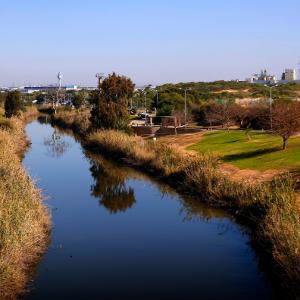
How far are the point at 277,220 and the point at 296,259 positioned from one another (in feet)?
11.4

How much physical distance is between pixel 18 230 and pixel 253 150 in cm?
2234

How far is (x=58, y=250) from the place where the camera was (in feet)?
63.7

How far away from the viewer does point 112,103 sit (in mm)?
50062

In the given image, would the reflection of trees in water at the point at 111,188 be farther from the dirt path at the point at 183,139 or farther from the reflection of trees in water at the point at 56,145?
the reflection of trees in water at the point at 56,145

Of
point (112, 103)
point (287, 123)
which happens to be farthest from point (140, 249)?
point (112, 103)

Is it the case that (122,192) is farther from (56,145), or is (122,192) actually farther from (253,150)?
(56,145)

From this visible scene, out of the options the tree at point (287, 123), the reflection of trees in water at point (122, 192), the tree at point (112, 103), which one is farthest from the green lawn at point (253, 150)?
the tree at point (112, 103)

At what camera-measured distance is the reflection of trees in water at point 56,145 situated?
4919 cm

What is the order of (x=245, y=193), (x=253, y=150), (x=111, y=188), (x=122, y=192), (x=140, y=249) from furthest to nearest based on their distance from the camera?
1. (x=253, y=150)
2. (x=111, y=188)
3. (x=122, y=192)
4. (x=245, y=193)
5. (x=140, y=249)

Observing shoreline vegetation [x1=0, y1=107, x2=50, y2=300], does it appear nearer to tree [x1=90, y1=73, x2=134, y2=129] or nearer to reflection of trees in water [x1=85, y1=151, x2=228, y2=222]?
reflection of trees in water [x1=85, y1=151, x2=228, y2=222]

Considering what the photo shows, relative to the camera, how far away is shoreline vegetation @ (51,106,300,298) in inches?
592

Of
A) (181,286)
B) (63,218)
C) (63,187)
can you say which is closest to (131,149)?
(63,187)

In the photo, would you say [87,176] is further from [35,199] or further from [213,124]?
[213,124]

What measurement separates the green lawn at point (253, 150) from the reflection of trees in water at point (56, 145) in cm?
1254
